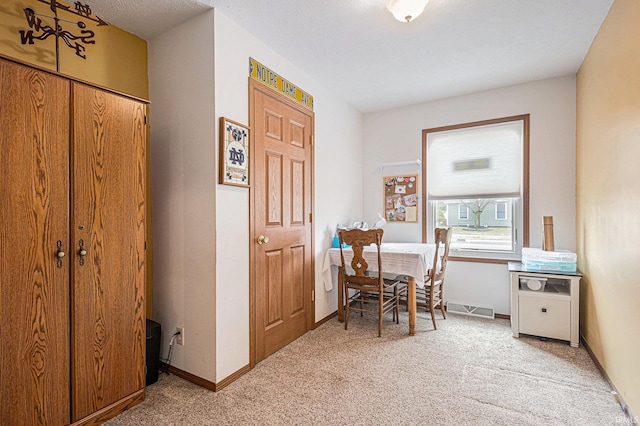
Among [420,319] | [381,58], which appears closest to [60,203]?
[381,58]

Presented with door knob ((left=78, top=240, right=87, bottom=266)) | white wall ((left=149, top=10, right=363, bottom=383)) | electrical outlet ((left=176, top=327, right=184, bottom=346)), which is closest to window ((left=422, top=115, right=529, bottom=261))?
white wall ((left=149, top=10, right=363, bottom=383))

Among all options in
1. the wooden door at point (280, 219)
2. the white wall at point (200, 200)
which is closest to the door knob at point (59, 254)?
the white wall at point (200, 200)

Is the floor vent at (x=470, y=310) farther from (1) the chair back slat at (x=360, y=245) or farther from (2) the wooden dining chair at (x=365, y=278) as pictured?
(1) the chair back slat at (x=360, y=245)

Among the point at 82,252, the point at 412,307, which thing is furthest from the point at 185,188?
the point at 412,307

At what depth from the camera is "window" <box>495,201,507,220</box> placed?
11.5ft

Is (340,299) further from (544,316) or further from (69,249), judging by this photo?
(69,249)

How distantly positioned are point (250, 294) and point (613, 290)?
255 cm

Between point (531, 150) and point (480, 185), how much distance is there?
61 cm

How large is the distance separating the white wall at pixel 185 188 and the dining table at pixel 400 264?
152cm

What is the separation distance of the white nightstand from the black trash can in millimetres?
3098

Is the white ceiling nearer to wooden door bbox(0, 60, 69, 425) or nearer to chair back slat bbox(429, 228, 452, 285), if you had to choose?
wooden door bbox(0, 60, 69, 425)

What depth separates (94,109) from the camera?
173 cm

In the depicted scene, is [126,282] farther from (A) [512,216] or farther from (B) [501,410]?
(A) [512,216]

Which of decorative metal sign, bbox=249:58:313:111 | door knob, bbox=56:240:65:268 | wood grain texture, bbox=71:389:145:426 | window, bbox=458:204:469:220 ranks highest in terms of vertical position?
decorative metal sign, bbox=249:58:313:111
